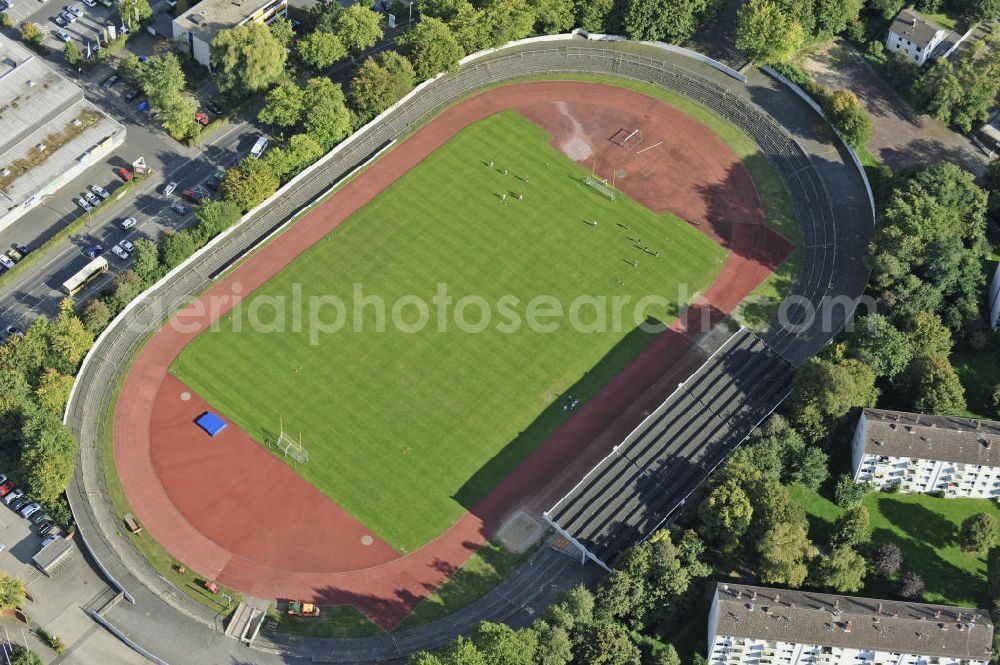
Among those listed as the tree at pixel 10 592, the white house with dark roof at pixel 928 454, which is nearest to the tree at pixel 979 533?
the white house with dark roof at pixel 928 454

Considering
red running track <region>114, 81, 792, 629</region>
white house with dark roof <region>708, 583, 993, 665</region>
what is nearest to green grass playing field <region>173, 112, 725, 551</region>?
red running track <region>114, 81, 792, 629</region>

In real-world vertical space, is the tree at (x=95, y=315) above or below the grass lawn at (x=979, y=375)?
below

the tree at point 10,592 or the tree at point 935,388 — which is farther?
the tree at point 935,388

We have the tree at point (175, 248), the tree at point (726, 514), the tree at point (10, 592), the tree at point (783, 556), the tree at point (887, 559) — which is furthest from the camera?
the tree at point (175, 248)

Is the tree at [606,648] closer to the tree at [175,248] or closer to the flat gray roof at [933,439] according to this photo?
the flat gray roof at [933,439]

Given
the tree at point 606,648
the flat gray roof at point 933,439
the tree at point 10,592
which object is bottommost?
the tree at point 10,592

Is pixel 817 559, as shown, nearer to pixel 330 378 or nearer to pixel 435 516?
pixel 435 516
